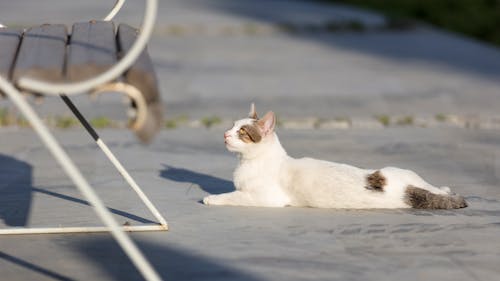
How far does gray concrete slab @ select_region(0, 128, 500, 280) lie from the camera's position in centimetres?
434

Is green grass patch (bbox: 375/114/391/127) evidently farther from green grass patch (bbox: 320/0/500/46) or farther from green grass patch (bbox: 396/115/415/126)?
green grass patch (bbox: 320/0/500/46)

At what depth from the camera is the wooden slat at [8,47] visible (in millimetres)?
3863

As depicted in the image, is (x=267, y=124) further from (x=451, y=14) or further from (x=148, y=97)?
(x=451, y=14)

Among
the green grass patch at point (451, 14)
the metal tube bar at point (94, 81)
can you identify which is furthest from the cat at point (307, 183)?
the green grass patch at point (451, 14)

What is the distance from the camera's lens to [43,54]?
163 inches

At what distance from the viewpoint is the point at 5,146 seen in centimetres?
716

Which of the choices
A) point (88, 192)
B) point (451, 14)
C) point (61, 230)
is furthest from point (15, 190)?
point (451, 14)

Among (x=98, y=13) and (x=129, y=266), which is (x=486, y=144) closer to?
(x=129, y=266)

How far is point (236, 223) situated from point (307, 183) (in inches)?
15.5

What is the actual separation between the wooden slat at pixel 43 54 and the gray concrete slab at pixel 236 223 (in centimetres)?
76

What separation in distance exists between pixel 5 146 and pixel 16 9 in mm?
11137

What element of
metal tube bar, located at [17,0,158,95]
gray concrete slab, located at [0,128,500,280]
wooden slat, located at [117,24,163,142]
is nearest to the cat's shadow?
gray concrete slab, located at [0,128,500,280]

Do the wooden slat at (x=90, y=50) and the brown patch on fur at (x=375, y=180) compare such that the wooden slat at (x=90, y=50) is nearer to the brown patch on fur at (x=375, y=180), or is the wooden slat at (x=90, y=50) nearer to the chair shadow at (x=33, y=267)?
the chair shadow at (x=33, y=267)

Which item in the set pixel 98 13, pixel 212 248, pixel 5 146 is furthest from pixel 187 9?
pixel 212 248
